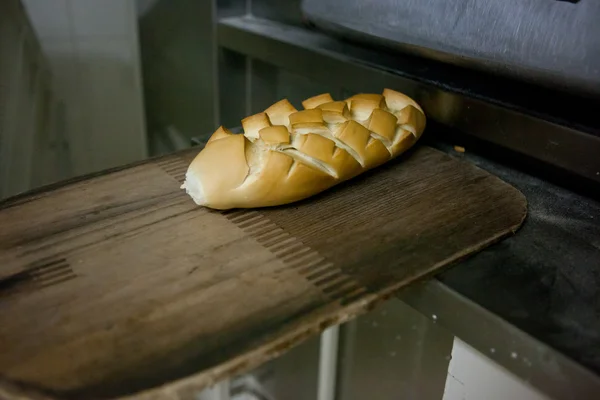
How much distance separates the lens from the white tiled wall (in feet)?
4.79

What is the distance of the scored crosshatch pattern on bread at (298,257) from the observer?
534 millimetres

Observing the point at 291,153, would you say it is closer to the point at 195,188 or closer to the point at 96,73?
the point at 195,188

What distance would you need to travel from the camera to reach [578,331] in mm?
501

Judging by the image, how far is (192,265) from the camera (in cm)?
57

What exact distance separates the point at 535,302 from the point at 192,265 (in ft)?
1.12

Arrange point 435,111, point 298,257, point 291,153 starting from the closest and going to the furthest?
point 298,257 → point 291,153 → point 435,111

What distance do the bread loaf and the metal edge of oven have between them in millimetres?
87

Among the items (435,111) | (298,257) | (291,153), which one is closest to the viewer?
(298,257)

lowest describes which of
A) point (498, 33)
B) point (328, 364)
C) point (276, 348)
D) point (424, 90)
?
point (328, 364)

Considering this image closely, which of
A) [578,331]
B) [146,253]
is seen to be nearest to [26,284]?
[146,253]

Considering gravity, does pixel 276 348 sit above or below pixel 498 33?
below

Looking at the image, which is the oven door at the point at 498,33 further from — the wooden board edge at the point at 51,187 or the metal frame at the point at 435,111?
the wooden board edge at the point at 51,187

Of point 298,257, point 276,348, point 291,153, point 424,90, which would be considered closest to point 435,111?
point 424,90

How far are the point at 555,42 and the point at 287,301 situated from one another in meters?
0.45
